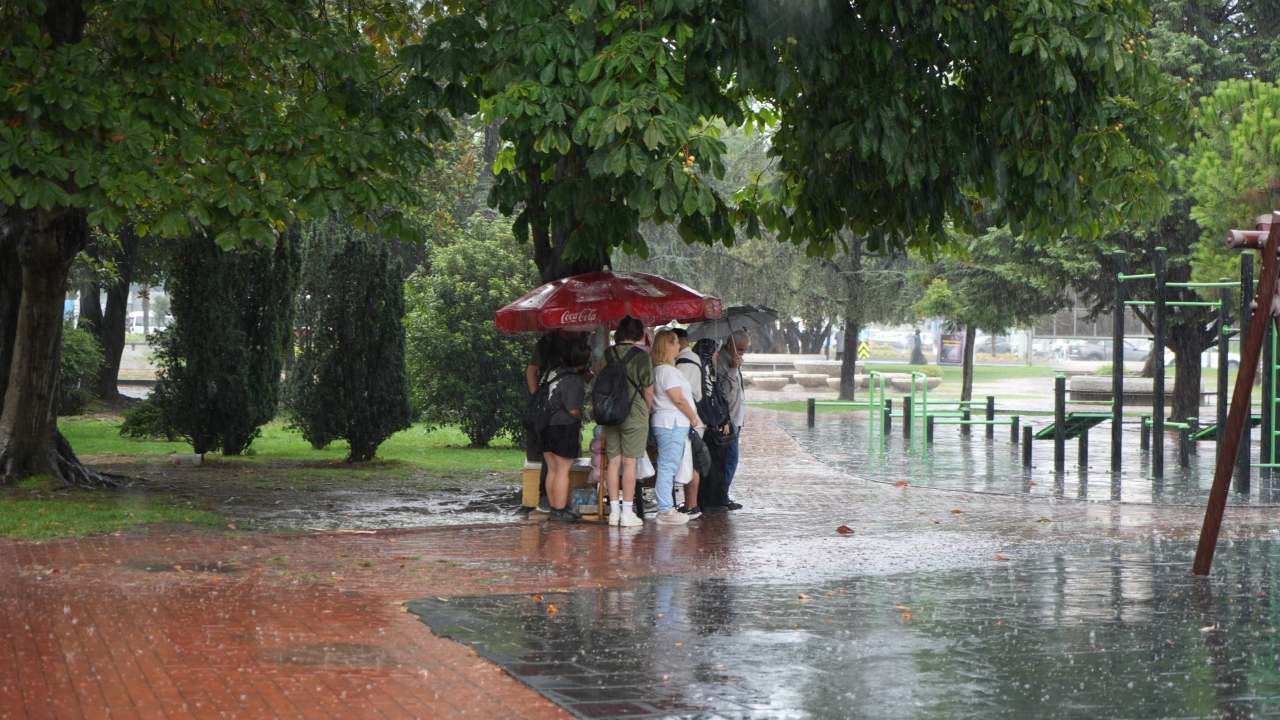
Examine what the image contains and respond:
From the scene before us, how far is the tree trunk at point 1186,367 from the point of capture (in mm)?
29391

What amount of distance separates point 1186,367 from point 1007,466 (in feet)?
36.6

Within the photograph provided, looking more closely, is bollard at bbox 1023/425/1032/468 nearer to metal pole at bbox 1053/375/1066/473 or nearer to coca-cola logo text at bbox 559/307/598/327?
metal pole at bbox 1053/375/1066/473

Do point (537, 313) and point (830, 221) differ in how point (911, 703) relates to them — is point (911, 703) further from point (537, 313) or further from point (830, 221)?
point (830, 221)

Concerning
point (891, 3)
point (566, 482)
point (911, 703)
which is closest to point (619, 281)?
point (566, 482)

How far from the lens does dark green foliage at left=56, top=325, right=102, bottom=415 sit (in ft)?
97.0

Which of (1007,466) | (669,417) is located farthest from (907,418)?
(669,417)

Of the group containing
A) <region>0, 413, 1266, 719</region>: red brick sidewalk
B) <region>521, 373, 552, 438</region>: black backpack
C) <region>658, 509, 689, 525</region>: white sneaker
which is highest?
<region>521, 373, 552, 438</region>: black backpack

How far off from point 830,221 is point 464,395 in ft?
30.6

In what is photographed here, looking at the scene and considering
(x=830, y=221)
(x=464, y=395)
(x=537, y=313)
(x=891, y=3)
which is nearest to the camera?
(x=891, y=3)

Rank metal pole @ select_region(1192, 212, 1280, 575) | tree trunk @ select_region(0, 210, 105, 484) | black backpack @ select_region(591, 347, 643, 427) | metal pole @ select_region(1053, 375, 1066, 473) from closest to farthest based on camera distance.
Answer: metal pole @ select_region(1192, 212, 1280, 575) → black backpack @ select_region(591, 347, 643, 427) → tree trunk @ select_region(0, 210, 105, 484) → metal pole @ select_region(1053, 375, 1066, 473)

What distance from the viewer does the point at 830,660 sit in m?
7.19

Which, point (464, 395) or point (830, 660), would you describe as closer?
point (830, 660)

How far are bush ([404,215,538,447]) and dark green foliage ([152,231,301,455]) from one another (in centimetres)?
281

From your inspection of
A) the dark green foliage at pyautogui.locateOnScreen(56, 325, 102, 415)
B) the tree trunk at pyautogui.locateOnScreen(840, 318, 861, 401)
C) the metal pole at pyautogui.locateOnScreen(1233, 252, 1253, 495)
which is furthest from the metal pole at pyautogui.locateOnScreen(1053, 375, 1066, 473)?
the tree trunk at pyautogui.locateOnScreen(840, 318, 861, 401)
